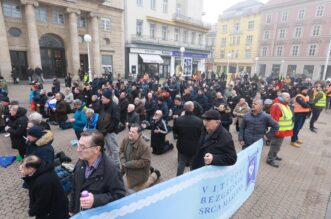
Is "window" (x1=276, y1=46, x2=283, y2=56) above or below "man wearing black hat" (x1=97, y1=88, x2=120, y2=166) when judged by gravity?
above

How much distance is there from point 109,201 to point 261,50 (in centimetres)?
5284

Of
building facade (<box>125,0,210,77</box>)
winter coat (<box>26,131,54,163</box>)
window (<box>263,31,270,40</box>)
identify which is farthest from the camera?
window (<box>263,31,270,40</box>)

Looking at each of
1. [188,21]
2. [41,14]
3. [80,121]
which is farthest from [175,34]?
[80,121]

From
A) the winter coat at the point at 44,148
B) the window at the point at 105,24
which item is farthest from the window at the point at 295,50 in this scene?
the winter coat at the point at 44,148

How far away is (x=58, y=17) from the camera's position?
2231cm

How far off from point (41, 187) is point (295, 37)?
51.0 m

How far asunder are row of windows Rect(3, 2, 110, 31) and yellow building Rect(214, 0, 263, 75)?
2913cm

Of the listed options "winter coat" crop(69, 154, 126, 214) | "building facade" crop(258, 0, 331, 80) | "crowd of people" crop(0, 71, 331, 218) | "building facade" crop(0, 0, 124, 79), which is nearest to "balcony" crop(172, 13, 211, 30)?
"building facade" crop(0, 0, 124, 79)

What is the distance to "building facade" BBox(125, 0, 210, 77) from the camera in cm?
2858

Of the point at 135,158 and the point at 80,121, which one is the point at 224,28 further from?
the point at 135,158

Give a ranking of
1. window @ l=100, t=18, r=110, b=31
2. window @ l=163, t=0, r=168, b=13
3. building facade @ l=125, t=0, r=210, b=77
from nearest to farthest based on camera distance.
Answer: window @ l=100, t=18, r=110, b=31
building facade @ l=125, t=0, r=210, b=77
window @ l=163, t=0, r=168, b=13

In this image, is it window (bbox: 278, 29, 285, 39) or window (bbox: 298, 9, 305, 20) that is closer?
window (bbox: 298, 9, 305, 20)

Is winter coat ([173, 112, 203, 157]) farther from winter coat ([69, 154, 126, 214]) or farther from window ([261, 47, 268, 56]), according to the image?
window ([261, 47, 268, 56])

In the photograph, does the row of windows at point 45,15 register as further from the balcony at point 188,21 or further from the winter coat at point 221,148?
the winter coat at point 221,148
